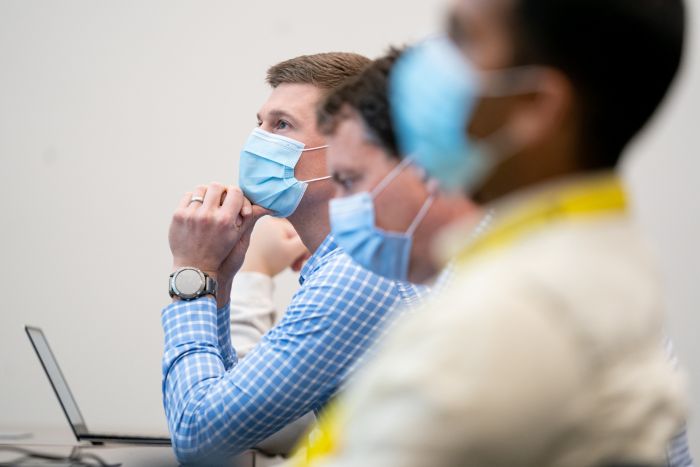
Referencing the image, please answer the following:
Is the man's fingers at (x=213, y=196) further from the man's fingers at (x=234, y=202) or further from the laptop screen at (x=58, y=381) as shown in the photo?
the laptop screen at (x=58, y=381)

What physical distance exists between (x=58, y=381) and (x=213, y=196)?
1.70 ft

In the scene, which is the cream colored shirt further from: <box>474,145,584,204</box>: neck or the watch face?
the watch face

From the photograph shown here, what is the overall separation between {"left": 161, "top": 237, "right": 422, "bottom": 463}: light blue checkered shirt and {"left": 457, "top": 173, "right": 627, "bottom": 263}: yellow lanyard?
668 millimetres

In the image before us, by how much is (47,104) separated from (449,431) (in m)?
2.68

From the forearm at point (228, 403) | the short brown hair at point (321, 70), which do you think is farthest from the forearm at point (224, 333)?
the short brown hair at point (321, 70)

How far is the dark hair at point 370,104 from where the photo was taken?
0.89m

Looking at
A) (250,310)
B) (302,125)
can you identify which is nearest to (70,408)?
(250,310)

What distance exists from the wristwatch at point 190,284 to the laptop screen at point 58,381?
350 mm

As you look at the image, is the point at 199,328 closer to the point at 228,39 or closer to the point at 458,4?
the point at 458,4

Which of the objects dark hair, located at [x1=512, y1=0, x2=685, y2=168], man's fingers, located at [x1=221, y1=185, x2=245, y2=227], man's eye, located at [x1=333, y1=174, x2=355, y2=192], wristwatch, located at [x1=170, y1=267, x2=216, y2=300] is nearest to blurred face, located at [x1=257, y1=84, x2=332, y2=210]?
man's fingers, located at [x1=221, y1=185, x2=245, y2=227]

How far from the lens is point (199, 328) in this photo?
1.42 m

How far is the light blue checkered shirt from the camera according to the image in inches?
49.9

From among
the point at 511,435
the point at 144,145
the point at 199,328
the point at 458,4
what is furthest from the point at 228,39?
the point at 511,435

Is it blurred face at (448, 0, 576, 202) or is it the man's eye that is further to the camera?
the man's eye
